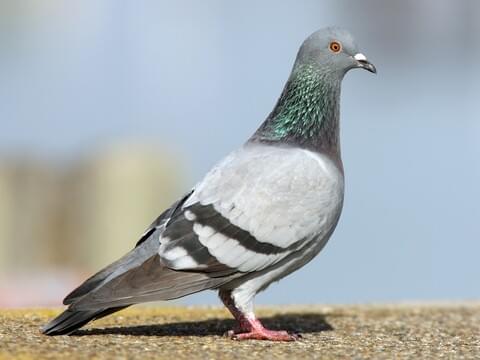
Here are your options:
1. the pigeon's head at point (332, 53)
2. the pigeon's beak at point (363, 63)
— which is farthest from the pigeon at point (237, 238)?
the pigeon's beak at point (363, 63)


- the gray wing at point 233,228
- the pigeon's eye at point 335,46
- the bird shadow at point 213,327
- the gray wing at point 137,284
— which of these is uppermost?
the pigeon's eye at point 335,46

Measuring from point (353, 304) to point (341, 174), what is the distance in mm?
2949

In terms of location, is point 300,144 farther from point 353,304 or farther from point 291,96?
point 353,304

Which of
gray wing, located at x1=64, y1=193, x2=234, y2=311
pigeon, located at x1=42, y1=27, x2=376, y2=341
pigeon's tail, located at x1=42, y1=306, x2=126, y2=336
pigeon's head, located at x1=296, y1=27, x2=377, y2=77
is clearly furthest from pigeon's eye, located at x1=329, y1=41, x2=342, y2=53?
pigeon's tail, located at x1=42, y1=306, x2=126, y2=336

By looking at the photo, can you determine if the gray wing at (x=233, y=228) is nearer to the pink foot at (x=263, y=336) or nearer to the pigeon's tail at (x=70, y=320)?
the pigeon's tail at (x=70, y=320)

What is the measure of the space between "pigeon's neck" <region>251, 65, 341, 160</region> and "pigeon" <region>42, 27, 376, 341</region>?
82mm

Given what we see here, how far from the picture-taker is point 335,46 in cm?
717

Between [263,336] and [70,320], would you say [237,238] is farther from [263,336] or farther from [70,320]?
Answer: [70,320]

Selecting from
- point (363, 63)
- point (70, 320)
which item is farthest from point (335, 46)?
point (70, 320)

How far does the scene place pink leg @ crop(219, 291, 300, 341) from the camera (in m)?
6.40

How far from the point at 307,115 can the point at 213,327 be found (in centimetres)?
161

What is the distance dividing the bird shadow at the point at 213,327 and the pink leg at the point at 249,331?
10.9 inches

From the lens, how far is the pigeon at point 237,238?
6219 mm

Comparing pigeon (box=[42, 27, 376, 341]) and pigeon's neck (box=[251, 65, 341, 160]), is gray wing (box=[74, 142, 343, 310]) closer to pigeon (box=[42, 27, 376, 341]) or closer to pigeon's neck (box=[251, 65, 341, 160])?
pigeon (box=[42, 27, 376, 341])
